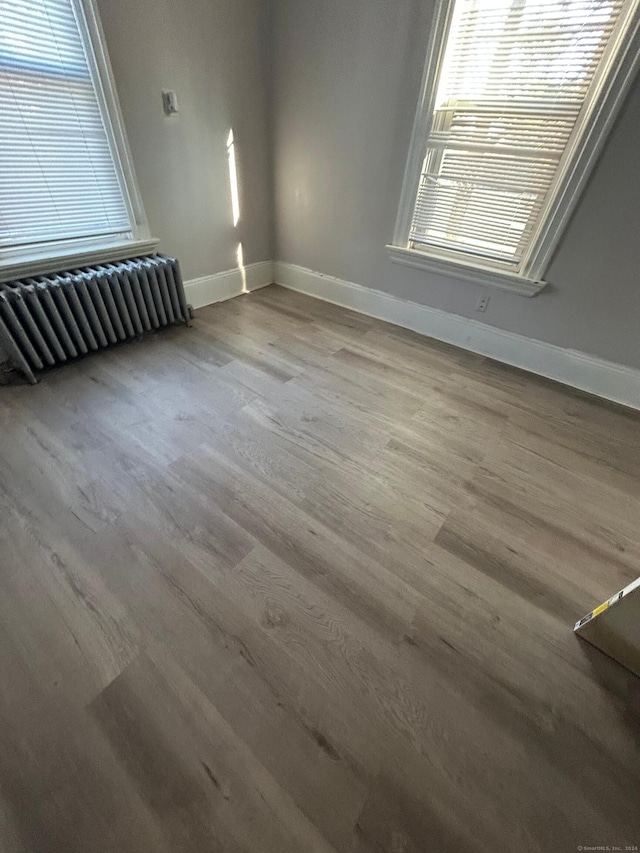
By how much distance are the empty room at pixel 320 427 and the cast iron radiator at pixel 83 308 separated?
2 cm

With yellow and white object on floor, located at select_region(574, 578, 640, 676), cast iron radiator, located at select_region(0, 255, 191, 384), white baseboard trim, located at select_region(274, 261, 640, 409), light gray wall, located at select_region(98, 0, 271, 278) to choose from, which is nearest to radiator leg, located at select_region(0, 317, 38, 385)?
cast iron radiator, located at select_region(0, 255, 191, 384)

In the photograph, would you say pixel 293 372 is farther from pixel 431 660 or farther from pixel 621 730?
Result: pixel 621 730

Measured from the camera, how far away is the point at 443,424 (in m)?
2.03

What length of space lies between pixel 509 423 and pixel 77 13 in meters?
3.09

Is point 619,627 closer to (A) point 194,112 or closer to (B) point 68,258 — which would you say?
(B) point 68,258

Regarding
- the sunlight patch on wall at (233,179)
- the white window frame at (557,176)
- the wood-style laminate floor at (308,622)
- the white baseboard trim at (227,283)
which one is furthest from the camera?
the white baseboard trim at (227,283)

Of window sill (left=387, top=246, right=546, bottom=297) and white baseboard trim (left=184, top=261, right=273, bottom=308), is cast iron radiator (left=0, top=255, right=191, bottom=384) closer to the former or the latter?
white baseboard trim (left=184, top=261, right=273, bottom=308)

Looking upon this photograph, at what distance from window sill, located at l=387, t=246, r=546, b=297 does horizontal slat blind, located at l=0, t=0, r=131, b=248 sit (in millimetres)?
1952

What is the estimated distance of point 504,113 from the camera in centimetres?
197

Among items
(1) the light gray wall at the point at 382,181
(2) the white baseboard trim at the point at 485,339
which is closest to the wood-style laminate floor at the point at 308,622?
(2) the white baseboard trim at the point at 485,339

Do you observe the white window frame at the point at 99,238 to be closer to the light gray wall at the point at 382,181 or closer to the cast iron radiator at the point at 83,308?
the cast iron radiator at the point at 83,308

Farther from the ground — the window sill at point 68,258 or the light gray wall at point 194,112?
the light gray wall at point 194,112

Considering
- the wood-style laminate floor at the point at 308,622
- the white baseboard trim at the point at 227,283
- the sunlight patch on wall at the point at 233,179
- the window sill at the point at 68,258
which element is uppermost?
the sunlight patch on wall at the point at 233,179

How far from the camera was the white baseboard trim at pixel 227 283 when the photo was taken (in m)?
3.00
